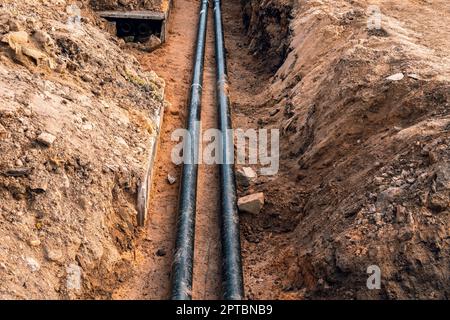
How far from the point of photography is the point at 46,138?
8.14 m

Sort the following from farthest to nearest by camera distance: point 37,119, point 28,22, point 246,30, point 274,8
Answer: point 246,30 < point 274,8 < point 28,22 < point 37,119

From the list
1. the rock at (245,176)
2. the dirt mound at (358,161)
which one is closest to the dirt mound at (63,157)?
the rock at (245,176)

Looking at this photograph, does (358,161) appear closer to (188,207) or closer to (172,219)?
(188,207)

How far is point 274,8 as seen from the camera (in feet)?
54.6

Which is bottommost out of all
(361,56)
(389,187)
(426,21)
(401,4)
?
(389,187)

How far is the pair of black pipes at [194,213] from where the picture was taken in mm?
7447

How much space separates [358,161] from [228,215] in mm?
2584

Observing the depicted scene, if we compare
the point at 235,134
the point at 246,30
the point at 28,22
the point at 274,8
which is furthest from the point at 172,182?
the point at 246,30

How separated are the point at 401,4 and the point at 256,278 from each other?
950 centimetres

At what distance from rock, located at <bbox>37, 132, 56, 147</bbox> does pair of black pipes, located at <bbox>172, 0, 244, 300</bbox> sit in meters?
2.60

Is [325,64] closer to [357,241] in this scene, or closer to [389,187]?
[389,187]

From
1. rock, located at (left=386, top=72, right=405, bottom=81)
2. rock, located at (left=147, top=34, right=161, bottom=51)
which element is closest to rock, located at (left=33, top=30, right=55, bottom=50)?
rock, located at (left=147, top=34, right=161, bottom=51)

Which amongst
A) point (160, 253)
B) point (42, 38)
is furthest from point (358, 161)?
point (42, 38)

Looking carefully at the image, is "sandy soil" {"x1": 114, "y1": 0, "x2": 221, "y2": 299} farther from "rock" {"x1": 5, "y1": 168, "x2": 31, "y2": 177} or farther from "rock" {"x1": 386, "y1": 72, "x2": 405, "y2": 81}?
"rock" {"x1": 386, "y1": 72, "x2": 405, "y2": 81}
